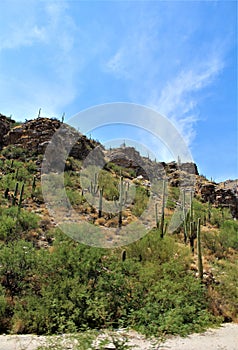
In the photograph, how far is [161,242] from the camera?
13.1m

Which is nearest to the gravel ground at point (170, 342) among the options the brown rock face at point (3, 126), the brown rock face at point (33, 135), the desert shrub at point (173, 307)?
the desert shrub at point (173, 307)

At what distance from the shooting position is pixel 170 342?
7.03 meters

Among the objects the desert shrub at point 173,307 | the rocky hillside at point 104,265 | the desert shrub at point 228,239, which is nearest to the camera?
the desert shrub at point 173,307

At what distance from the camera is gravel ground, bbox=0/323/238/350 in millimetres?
6448

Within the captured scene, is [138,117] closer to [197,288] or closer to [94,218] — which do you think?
[94,218]

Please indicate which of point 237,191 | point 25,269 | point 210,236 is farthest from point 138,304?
point 237,191

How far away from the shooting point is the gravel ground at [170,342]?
6.45 metres

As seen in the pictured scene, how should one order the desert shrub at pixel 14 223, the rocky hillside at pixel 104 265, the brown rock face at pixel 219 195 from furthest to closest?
the brown rock face at pixel 219 195 < the desert shrub at pixel 14 223 < the rocky hillside at pixel 104 265

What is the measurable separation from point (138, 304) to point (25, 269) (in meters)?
3.59

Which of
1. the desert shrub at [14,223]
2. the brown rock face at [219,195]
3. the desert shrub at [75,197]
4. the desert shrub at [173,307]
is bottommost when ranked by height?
the desert shrub at [173,307]

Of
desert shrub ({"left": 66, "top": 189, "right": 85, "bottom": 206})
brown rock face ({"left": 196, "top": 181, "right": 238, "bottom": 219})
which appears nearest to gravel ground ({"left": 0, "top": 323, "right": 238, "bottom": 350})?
desert shrub ({"left": 66, "top": 189, "right": 85, "bottom": 206})

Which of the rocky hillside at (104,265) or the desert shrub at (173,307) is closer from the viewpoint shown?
the desert shrub at (173,307)

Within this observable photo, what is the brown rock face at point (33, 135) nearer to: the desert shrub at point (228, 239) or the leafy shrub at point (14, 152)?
the leafy shrub at point (14, 152)

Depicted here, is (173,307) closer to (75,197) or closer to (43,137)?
(75,197)
